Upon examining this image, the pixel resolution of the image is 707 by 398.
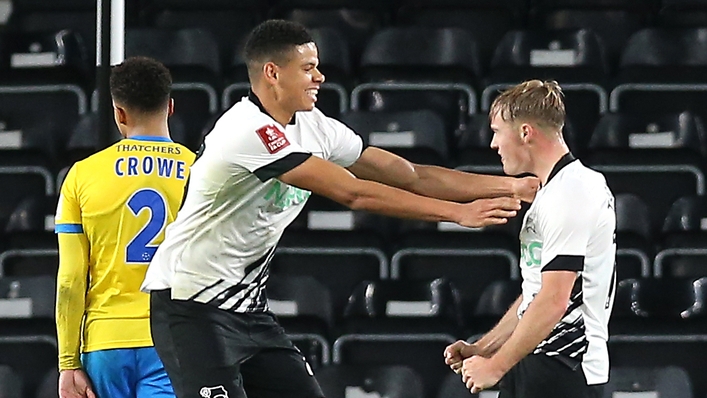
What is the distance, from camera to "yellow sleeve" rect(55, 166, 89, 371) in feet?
13.1

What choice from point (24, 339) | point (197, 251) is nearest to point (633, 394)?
point (197, 251)

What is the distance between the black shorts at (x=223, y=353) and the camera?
361 cm

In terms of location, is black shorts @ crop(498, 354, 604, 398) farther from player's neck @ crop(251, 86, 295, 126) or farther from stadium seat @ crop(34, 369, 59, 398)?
stadium seat @ crop(34, 369, 59, 398)

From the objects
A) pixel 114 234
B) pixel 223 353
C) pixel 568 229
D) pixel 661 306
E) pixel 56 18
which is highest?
pixel 56 18

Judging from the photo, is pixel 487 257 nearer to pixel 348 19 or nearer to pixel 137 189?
pixel 348 19

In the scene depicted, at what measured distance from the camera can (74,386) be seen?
403 cm

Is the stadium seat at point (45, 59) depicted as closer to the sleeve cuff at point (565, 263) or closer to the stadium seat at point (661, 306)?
the stadium seat at point (661, 306)

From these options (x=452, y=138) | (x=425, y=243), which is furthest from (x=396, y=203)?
(x=452, y=138)

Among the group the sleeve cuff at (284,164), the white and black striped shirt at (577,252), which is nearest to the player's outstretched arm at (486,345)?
the white and black striped shirt at (577,252)

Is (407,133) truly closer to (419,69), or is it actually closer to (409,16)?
(419,69)

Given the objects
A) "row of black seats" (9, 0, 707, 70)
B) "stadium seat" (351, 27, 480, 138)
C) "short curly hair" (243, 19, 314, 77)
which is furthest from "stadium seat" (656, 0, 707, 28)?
"short curly hair" (243, 19, 314, 77)

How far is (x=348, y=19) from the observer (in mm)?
6957

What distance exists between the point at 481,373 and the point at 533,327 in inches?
7.1

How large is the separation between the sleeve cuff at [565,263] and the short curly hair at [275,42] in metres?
1.05
